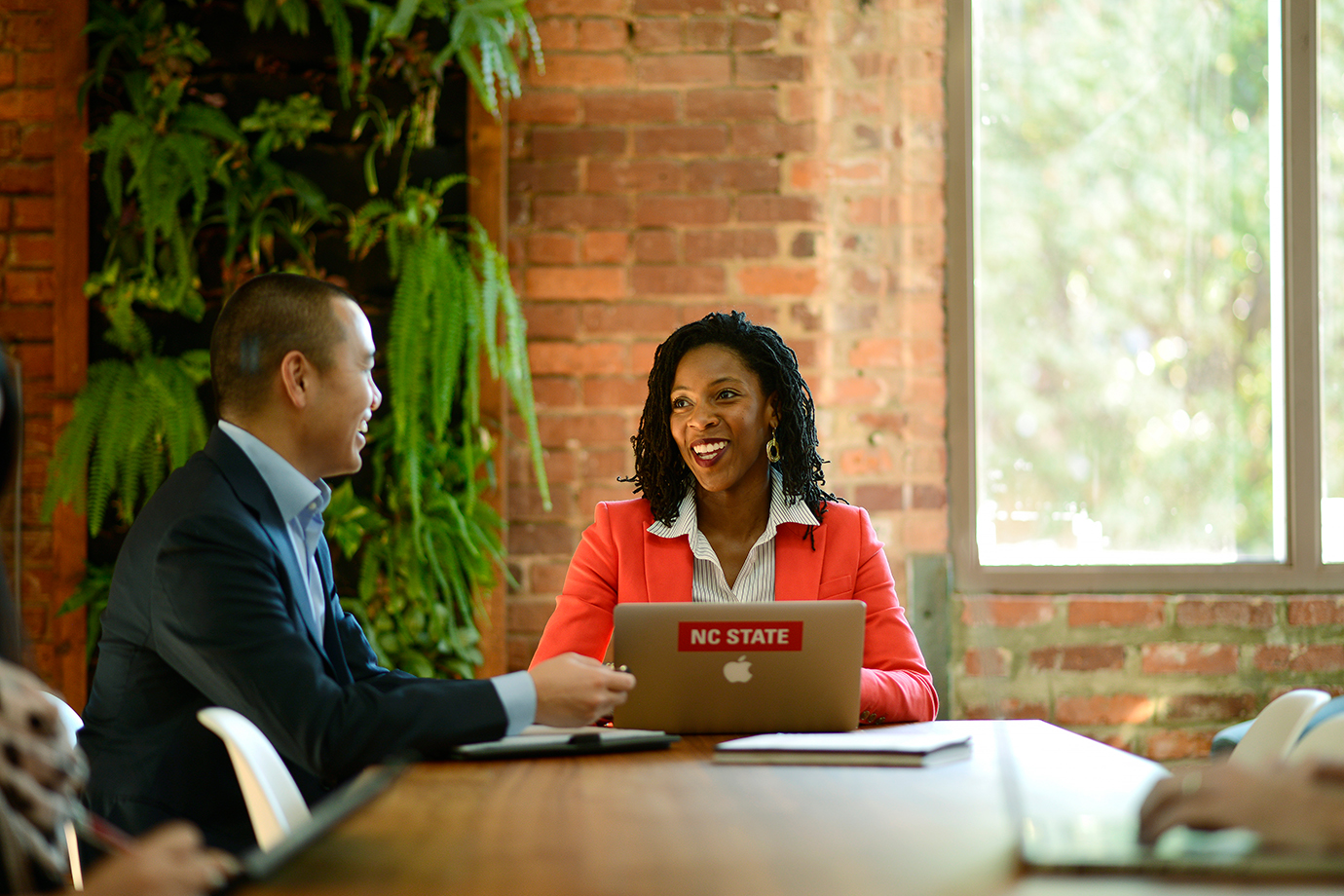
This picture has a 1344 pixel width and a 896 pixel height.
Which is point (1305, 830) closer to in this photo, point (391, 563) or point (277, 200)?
point (391, 563)

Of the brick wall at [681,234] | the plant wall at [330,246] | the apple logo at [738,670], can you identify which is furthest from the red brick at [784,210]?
the apple logo at [738,670]

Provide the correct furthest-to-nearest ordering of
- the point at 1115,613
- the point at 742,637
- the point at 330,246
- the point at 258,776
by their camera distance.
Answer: the point at 1115,613 → the point at 330,246 → the point at 742,637 → the point at 258,776

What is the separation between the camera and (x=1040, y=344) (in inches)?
121

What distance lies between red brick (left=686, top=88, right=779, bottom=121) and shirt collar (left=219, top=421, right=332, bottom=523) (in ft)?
5.21

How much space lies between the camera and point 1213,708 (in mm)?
2936

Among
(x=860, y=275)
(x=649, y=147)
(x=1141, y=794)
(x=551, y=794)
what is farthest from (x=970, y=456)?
(x=551, y=794)

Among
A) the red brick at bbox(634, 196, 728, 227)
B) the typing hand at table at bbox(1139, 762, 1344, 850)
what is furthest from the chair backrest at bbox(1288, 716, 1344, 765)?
the red brick at bbox(634, 196, 728, 227)

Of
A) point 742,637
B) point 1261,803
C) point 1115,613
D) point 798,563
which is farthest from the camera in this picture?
point 1115,613

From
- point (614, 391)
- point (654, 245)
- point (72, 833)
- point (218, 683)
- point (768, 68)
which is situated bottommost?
point (72, 833)

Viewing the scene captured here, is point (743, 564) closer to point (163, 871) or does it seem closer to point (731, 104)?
point (731, 104)

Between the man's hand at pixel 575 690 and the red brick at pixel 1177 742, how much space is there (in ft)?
6.35

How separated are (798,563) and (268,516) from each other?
40.5 inches

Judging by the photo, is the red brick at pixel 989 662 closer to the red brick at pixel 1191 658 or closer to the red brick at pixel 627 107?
the red brick at pixel 1191 658

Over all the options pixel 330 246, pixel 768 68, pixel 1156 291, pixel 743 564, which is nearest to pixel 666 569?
pixel 743 564
